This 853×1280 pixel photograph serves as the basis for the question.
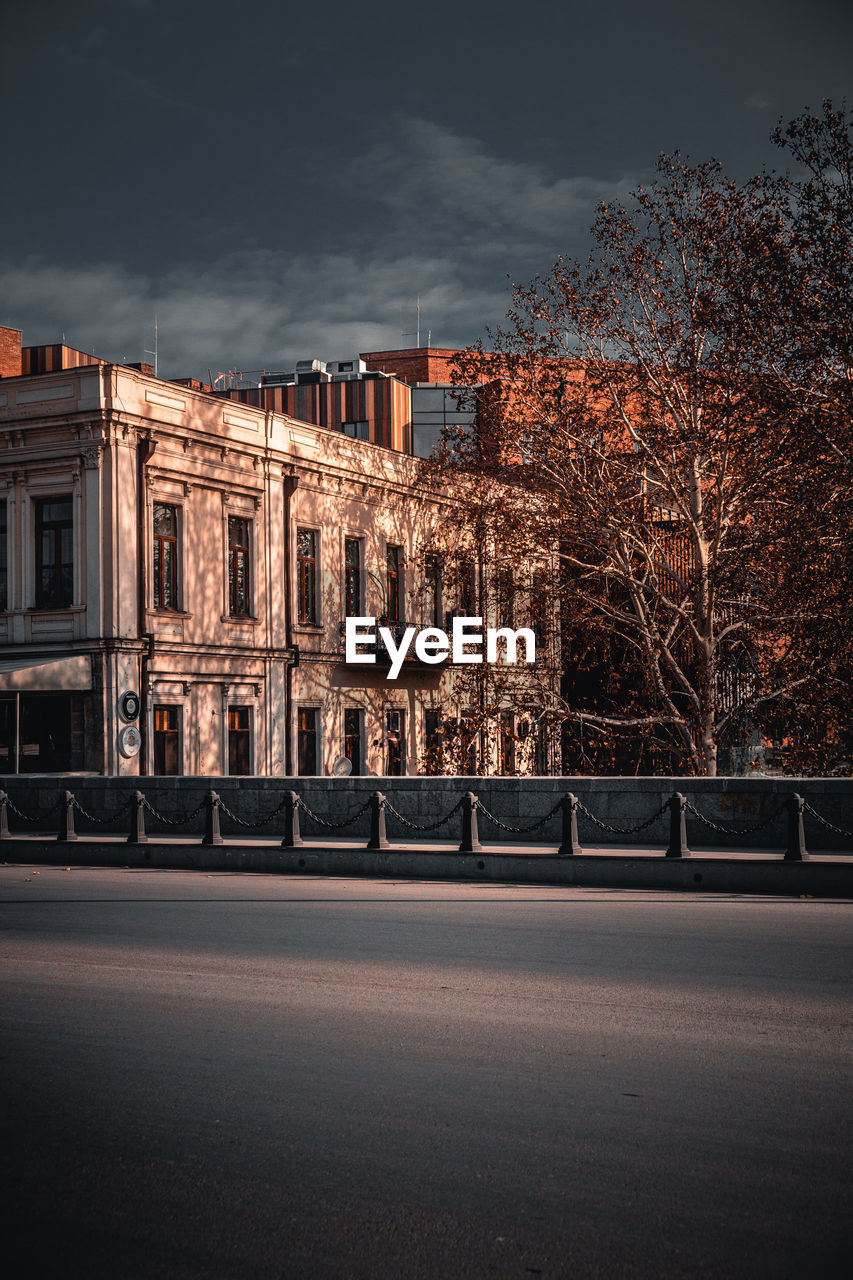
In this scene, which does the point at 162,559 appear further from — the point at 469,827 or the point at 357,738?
the point at 469,827

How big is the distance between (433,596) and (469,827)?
25.6 meters

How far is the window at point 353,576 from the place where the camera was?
3806cm

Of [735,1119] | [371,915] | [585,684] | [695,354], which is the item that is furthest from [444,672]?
[735,1119]

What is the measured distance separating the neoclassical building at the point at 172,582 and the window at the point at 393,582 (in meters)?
2.03

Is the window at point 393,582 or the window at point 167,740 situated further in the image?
the window at point 393,582

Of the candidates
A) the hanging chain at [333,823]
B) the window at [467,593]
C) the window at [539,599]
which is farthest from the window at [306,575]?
the hanging chain at [333,823]

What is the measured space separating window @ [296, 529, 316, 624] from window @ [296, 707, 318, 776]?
2.55 meters

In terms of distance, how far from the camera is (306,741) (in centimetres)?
3569

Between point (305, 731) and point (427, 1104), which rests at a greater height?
point (305, 731)

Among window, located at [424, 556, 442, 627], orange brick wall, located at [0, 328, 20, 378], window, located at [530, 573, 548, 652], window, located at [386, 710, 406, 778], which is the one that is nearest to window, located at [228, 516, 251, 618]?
window, located at [386, 710, 406, 778]

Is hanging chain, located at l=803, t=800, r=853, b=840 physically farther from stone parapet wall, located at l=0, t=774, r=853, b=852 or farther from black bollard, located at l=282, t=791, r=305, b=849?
black bollard, located at l=282, t=791, r=305, b=849

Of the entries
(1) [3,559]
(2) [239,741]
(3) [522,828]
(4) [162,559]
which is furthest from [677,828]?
(1) [3,559]

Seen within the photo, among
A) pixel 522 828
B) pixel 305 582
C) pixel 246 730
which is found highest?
pixel 305 582

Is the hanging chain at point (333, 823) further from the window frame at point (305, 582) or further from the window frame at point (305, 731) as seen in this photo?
the window frame at point (305, 582)
